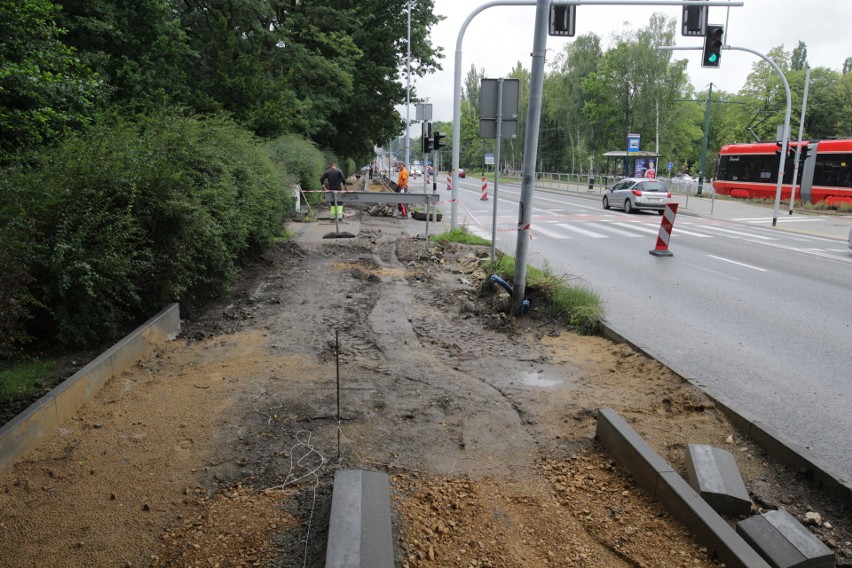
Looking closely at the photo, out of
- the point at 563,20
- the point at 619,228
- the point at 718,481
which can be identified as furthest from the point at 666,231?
the point at 718,481

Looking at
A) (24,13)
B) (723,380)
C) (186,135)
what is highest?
(24,13)

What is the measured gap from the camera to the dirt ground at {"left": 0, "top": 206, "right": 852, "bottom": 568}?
322 centimetres

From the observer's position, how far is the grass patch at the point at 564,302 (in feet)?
25.3

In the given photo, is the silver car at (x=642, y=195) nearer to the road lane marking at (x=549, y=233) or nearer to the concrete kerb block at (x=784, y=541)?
the road lane marking at (x=549, y=233)

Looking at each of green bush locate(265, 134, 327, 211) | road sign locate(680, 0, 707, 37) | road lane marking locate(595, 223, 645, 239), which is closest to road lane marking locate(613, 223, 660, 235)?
road lane marking locate(595, 223, 645, 239)

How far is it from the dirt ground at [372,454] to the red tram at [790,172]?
25.7 meters

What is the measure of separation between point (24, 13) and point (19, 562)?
8.80 metres

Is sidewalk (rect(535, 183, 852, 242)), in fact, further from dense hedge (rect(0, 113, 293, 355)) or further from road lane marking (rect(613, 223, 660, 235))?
dense hedge (rect(0, 113, 293, 355))

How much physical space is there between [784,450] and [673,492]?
130 cm

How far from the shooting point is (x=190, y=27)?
21219 millimetres

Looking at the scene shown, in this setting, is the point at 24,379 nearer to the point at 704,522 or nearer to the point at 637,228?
the point at 704,522

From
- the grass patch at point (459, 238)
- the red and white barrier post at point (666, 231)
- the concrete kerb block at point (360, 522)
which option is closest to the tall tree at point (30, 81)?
the concrete kerb block at point (360, 522)

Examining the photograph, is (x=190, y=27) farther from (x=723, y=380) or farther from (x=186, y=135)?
(x=723, y=380)

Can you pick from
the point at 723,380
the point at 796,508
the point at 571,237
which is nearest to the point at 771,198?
the point at 571,237
